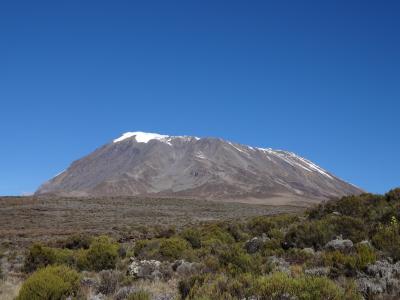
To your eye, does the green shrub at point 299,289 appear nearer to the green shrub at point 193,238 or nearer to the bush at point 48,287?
the bush at point 48,287

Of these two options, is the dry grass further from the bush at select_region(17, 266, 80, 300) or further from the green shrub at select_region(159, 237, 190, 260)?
the green shrub at select_region(159, 237, 190, 260)

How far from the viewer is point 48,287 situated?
8773 millimetres

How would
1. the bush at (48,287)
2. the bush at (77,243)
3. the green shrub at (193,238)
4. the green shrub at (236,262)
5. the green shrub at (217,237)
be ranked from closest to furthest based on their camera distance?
1. the bush at (48,287)
2. the green shrub at (236,262)
3. the green shrub at (217,237)
4. the green shrub at (193,238)
5. the bush at (77,243)

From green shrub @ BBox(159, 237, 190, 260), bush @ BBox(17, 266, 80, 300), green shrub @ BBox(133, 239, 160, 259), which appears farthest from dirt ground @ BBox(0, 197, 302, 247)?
bush @ BBox(17, 266, 80, 300)

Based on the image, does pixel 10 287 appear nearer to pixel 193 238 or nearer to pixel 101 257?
pixel 101 257

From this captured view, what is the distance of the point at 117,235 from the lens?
115 feet

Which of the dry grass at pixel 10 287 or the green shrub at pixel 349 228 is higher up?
the green shrub at pixel 349 228

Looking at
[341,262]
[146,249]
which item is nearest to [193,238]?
[146,249]

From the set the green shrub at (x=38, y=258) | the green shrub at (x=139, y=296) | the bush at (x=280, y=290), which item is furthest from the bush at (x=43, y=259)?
the bush at (x=280, y=290)

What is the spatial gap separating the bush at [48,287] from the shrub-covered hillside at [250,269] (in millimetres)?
18

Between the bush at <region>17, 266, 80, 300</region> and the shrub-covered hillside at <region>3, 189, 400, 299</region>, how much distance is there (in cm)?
2

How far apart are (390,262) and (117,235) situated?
2627 centimetres

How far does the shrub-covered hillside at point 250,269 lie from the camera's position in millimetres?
8047

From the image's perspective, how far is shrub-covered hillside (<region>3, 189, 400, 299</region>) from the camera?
8047 millimetres
